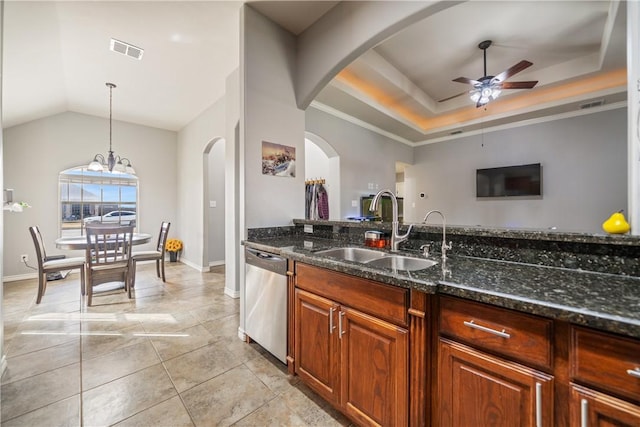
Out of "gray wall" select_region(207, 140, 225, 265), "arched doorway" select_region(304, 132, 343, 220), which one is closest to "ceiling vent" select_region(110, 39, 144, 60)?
"gray wall" select_region(207, 140, 225, 265)

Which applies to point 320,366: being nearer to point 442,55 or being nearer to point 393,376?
point 393,376

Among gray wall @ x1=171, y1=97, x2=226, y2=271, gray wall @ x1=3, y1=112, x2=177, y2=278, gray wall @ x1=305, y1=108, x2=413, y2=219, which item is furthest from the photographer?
gray wall @ x1=171, y1=97, x2=226, y2=271

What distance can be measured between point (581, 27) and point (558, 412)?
169 inches

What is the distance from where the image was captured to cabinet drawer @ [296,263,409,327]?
1126 millimetres

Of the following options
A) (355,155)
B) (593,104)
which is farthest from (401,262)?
(593,104)

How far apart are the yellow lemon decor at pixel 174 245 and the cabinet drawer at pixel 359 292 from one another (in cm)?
488

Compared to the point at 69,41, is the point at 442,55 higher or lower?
higher

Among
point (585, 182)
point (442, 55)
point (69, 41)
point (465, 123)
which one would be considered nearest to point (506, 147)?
point (465, 123)

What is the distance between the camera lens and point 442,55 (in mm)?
3490

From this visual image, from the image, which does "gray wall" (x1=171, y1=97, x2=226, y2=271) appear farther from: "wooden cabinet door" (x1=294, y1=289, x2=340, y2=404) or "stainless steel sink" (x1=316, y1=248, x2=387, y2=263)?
"wooden cabinet door" (x1=294, y1=289, x2=340, y2=404)

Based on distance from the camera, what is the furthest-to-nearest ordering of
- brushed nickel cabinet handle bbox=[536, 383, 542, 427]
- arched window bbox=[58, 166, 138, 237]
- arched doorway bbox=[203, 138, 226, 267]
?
arched doorway bbox=[203, 138, 226, 267]
arched window bbox=[58, 166, 138, 237]
brushed nickel cabinet handle bbox=[536, 383, 542, 427]

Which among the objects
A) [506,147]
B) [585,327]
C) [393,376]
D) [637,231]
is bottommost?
[393,376]

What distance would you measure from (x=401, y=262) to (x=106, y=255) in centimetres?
365

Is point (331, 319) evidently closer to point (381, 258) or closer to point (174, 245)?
point (381, 258)
